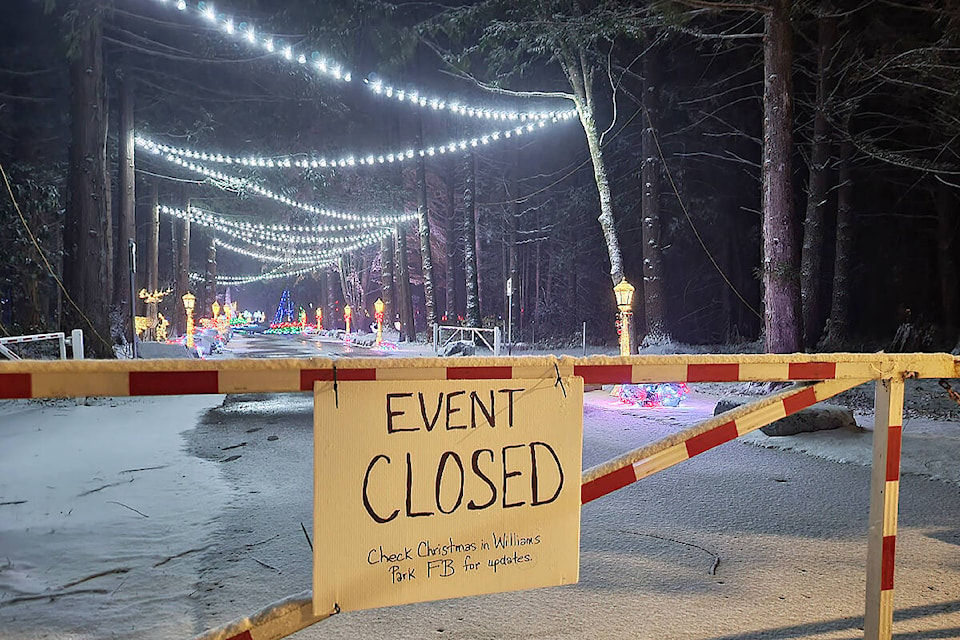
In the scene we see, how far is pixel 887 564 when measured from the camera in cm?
259

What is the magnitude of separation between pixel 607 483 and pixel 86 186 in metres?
16.2

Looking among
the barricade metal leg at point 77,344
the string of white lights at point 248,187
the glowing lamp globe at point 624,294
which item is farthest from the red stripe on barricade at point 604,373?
the string of white lights at point 248,187

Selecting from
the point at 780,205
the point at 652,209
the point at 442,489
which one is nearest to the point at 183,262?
the point at 652,209

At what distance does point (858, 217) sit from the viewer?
89.0ft

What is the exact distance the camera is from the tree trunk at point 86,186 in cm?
1434

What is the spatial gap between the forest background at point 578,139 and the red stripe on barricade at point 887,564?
10259 mm

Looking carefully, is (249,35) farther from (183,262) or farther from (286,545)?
(183,262)

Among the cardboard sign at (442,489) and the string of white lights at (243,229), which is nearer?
the cardboard sign at (442,489)

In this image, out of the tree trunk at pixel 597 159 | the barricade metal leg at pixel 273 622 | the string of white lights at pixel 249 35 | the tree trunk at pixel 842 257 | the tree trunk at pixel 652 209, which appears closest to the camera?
the barricade metal leg at pixel 273 622

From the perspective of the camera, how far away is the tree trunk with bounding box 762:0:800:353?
11859mm

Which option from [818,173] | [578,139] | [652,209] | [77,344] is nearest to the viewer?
[77,344]

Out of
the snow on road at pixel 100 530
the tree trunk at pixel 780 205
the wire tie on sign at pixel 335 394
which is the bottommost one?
the snow on road at pixel 100 530

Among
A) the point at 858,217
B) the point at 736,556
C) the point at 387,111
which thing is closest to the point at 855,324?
the point at 858,217

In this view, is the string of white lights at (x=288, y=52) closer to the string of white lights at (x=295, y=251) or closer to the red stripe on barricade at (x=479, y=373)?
the red stripe on barricade at (x=479, y=373)
